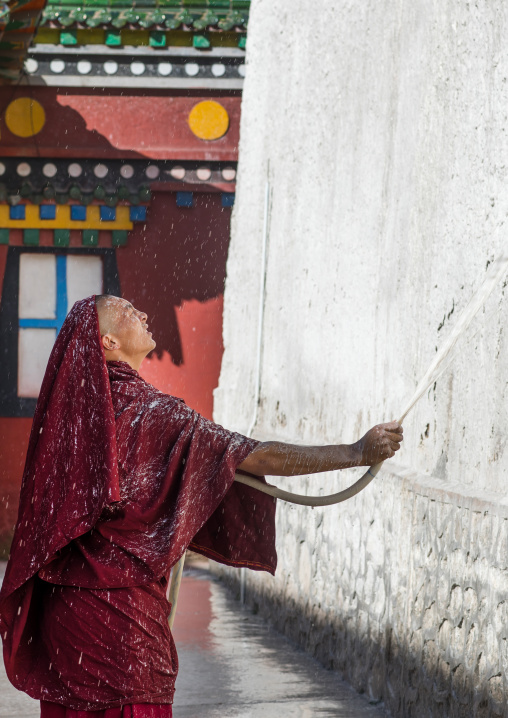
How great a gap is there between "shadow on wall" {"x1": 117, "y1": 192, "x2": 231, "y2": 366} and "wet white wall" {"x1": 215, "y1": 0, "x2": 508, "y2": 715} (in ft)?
2.77

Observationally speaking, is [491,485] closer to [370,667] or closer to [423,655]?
[423,655]

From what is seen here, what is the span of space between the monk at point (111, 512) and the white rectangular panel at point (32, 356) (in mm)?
5709

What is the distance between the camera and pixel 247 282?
744cm

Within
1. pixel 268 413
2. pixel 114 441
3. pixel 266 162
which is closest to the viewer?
pixel 114 441

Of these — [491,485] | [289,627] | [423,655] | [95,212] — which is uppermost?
[95,212]

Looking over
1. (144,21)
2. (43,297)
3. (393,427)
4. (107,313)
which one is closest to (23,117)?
(144,21)

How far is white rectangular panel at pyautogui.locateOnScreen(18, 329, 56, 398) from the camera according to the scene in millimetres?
8352

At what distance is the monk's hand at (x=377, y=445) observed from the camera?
2.65 m

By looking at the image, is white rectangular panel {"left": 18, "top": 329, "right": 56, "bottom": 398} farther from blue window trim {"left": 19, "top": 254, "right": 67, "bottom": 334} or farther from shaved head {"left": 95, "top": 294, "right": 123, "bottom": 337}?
shaved head {"left": 95, "top": 294, "right": 123, "bottom": 337}

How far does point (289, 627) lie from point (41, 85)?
473 cm

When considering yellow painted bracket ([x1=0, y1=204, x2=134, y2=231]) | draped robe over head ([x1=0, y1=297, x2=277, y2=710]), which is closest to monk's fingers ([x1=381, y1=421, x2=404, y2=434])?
draped robe over head ([x1=0, y1=297, x2=277, y2=710])

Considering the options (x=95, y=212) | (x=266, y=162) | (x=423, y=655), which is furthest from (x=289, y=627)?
(x=95, y=212)

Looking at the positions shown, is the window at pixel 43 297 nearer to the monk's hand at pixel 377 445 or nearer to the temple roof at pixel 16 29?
the temple roof at pixel 16 29

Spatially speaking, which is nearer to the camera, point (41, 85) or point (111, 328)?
point (111, 328)
